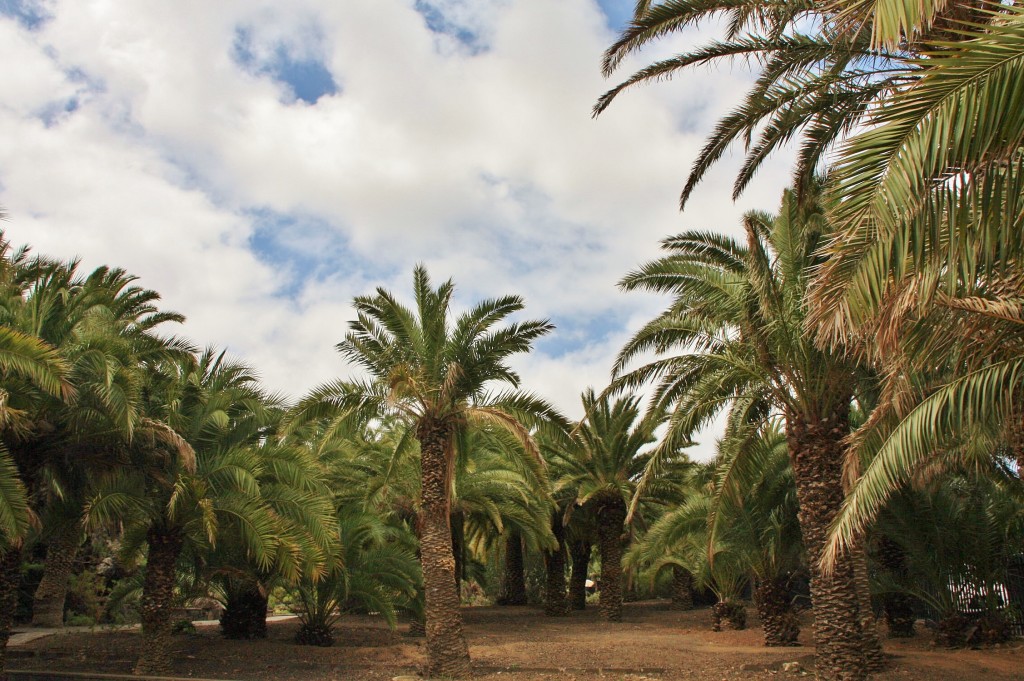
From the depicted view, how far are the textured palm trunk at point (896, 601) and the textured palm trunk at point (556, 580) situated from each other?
39.0 feet

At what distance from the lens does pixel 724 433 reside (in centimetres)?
1449

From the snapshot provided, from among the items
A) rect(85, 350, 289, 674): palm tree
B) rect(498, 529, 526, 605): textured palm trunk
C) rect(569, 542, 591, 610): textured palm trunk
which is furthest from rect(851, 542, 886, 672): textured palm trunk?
rect(498, 529, 526, 605): textured palm trunk

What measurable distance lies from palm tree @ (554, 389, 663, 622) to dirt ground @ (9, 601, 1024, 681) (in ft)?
13.0

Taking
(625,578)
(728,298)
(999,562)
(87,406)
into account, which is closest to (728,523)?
(999,562)

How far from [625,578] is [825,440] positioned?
932 inches

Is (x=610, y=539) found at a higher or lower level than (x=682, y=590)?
higher

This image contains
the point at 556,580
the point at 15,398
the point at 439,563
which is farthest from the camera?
the point at 556,580

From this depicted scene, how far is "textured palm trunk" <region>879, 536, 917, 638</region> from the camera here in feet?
56.2

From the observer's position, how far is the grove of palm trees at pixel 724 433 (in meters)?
5.74


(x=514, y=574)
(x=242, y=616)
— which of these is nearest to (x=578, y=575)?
(x=514, y=574)

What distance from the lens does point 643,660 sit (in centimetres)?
1531

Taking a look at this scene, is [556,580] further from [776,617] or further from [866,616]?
[866,616]

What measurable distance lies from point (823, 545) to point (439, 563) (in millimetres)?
6979

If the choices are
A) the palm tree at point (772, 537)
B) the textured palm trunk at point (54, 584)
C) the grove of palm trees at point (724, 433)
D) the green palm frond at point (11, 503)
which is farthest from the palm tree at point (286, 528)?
the palm tree at point (772, 537)
